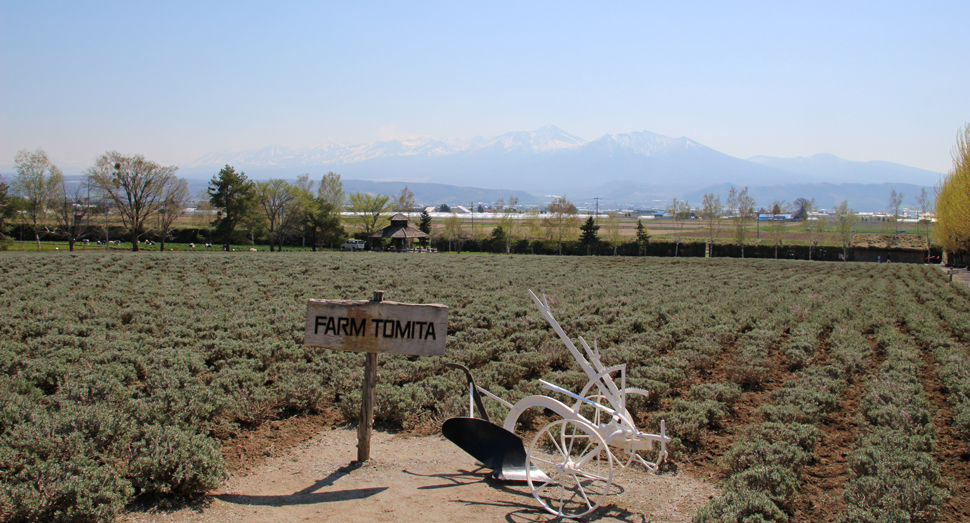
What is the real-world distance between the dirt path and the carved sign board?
131 centimetres

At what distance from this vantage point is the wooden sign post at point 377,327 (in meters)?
5.46

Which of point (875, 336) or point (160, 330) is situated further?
point (875, 336)

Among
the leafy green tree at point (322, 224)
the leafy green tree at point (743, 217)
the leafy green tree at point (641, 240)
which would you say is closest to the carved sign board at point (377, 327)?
the leafy green tree at point (322, 224)

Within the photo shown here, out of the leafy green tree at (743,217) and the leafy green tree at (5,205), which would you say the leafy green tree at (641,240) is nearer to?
the leafy green tree at (743,217)

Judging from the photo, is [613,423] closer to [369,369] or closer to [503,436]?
[503,436]

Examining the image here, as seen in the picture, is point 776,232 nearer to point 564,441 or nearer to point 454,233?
point 454,233

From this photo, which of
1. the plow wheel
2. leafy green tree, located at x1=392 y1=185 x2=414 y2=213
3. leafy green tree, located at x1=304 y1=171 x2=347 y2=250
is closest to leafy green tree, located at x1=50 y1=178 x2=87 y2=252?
leafy green tree, located at x1=304 y1=171 x2=347 y2=250

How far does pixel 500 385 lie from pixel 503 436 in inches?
137

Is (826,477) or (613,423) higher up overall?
(613,423)

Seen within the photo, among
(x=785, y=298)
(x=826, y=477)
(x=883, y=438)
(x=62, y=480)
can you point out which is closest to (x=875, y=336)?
(x=785, y=298)

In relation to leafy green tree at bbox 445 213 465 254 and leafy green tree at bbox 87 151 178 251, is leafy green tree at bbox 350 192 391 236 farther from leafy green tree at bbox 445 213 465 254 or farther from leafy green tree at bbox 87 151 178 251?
leafy green tree at bbox 87 151 178 251

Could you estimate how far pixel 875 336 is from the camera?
40.7ft

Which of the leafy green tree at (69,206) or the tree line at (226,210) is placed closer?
the tree line at (226,210)

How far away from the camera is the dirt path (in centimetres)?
447
